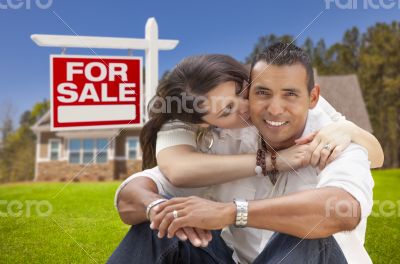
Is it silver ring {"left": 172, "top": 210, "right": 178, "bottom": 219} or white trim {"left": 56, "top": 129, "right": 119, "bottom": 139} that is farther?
white trim {"left": 56, "top": 129, "right": 119, "bottom": 139}

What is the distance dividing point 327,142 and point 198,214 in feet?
0.74

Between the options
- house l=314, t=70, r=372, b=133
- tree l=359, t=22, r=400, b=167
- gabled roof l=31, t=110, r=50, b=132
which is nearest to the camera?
house l=314, t=70, r=372, b=133

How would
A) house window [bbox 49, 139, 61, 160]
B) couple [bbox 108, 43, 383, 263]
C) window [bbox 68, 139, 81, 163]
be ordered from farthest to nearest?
house window [bbox 49, 139, 61, 160] → window [bbox 68, 139, 81, 163] → couple [bbox 108, 43, 383, 263]

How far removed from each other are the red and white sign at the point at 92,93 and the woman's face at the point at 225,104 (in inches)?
18.8

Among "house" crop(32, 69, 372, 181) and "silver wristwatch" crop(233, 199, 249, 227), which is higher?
"house" crop(32, 69, 372, 181)

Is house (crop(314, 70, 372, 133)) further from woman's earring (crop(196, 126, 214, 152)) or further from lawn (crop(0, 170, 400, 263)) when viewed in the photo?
lawn (crop(0, 170, 400, 263))

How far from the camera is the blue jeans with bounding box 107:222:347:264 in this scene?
885 millimetres

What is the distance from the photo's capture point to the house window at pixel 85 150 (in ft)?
4.69

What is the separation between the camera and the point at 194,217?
2.87 feet

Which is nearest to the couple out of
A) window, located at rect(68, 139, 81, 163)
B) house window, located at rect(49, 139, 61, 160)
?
window, located at rect(68, 139, 81, 163)

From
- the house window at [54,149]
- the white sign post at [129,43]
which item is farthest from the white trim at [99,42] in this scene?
the house window at [54,149]

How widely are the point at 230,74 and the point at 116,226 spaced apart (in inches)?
25.7

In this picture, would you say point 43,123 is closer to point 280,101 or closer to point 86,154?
point 86,154

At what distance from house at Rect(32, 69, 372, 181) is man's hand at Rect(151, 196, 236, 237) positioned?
268 mm
